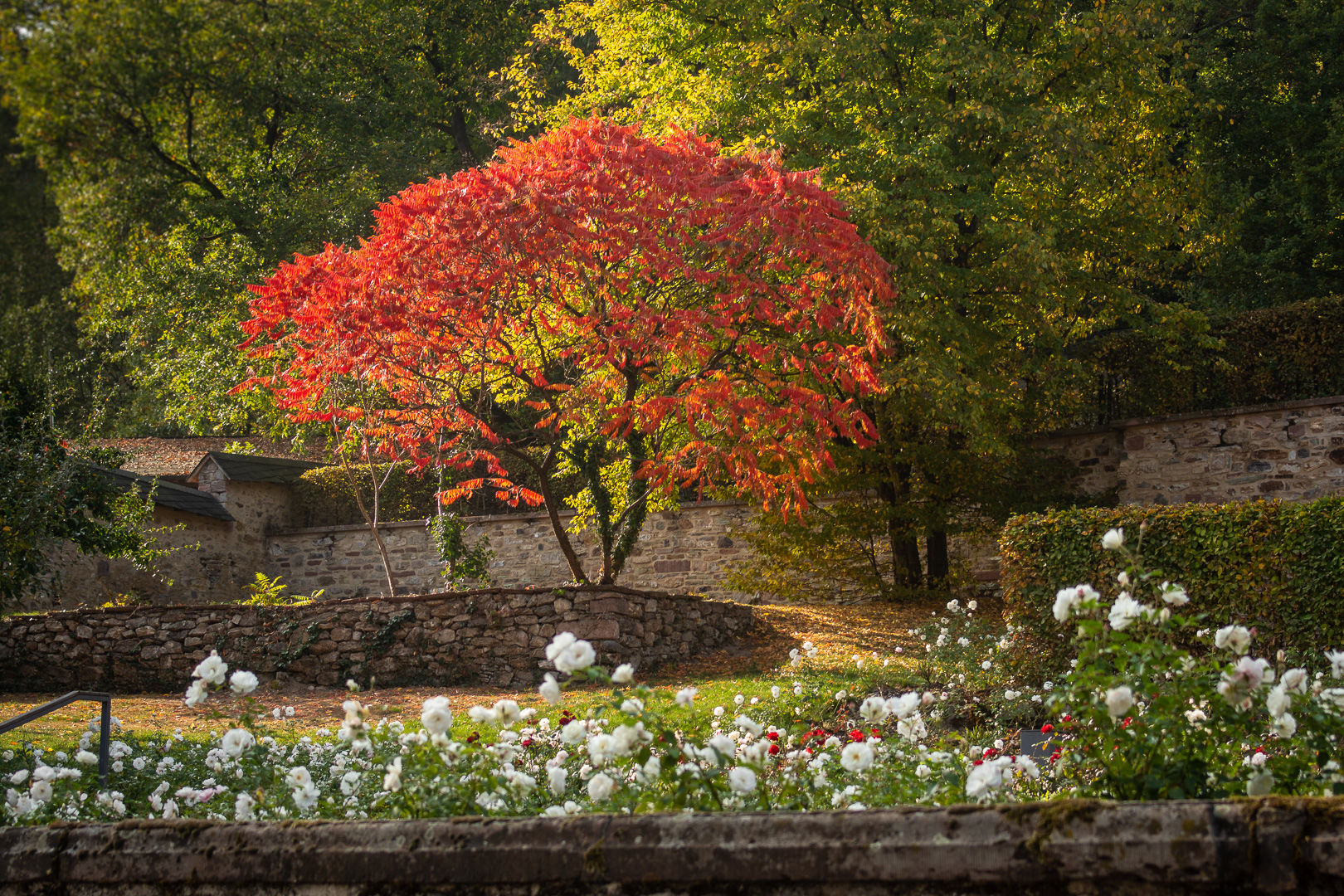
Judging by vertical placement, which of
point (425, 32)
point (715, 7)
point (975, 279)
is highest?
point (425, 32)

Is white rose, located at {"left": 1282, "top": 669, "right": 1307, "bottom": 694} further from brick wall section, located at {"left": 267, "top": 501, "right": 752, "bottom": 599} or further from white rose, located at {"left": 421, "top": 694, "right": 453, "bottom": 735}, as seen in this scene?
→ brick wall section, located at {"left": 267, "top": 501, "right": 752, "bottom": 599}

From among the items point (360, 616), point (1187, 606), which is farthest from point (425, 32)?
point (1187, 606)

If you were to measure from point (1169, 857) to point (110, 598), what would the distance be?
49.3 feet

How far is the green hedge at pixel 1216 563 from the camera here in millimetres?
6727

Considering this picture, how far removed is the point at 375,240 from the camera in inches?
360

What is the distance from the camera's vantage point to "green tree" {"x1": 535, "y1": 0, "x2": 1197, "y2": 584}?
427 inches

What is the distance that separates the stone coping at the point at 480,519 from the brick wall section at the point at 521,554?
2 centimetres

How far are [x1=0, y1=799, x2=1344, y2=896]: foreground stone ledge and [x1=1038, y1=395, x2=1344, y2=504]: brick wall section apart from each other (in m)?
11.2

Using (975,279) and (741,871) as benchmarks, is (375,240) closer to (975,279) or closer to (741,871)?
(975,279)

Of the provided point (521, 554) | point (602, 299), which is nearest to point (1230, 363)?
point (602, 299)

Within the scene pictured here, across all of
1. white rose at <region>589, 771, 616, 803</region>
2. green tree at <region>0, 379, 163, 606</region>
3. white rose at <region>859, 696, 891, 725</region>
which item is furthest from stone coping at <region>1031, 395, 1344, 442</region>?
white rose at <region>589, 771, 616, 803</region>

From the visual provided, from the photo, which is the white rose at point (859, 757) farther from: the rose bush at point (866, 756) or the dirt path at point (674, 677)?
the dirt path at point (674, 677)

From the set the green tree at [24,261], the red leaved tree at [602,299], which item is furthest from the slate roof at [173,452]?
the green tree at [24,261]

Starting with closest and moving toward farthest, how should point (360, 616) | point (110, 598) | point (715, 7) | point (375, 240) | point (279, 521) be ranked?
point (375, 240), point (360, 616), point (715, 7), point (110, 598), point (279, 521)
